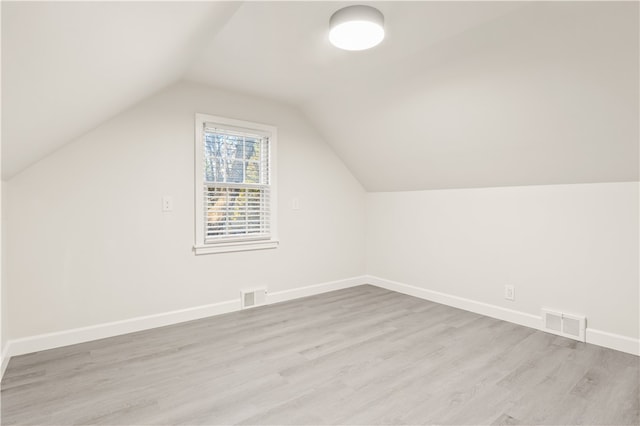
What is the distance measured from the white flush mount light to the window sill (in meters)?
2.14

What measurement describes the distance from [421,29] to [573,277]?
2.31 m

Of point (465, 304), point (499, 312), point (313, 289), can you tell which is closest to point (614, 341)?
point (499, 312)

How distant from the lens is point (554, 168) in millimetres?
2773

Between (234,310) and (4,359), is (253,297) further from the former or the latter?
(4,359)

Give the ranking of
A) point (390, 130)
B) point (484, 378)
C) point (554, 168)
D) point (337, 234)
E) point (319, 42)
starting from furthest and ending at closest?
point (337, 234), point (390, 130), point (554, 168), point (319, 42), point (484, 378)

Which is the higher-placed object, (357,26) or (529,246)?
(357,26)

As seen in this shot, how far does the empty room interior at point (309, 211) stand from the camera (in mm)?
1790

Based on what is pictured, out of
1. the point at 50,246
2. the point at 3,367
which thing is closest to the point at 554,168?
the point at 50,246

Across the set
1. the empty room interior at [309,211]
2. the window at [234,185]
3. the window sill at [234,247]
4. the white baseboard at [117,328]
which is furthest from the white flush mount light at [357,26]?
the white baseboard at [117,328]

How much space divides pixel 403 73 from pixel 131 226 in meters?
2.65

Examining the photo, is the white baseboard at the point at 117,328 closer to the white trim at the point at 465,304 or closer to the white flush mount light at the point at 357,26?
the white trim at the point at 465,304

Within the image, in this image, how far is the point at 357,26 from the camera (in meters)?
2.06

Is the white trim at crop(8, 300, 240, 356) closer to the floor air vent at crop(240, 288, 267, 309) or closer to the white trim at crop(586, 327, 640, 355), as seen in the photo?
the floor air vent at crop(240, 288, 267, 309)

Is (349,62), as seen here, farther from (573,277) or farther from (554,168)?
(573,277)
